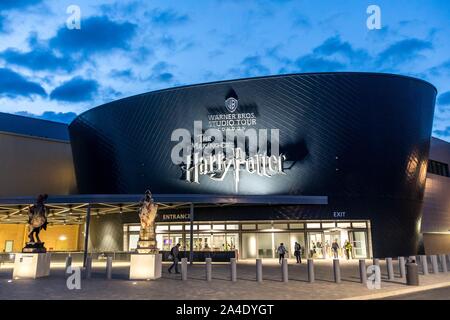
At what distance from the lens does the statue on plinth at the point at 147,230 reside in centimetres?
1812

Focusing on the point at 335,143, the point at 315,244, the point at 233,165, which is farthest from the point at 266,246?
the point at 335,143

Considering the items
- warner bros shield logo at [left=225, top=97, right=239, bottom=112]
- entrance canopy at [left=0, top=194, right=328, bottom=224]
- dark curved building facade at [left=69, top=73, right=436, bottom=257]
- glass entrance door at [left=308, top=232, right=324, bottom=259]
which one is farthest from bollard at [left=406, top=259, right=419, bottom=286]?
warner bros shield logo at [left=225, top=97, right=239, bottom=112]

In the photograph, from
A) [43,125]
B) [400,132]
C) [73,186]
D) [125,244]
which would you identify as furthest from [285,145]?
[43,125]

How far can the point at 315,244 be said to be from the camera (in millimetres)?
34938

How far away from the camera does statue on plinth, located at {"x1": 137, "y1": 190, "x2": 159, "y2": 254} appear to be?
18.1m

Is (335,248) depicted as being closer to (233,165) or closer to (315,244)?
(315,244)

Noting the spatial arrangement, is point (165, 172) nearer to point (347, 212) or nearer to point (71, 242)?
point (347, 212)

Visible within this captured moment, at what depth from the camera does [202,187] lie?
36.2m

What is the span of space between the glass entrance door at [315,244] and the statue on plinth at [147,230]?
19.7 metres

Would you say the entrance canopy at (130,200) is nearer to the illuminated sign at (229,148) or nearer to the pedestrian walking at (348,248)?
the illuminated sign at (229,148)

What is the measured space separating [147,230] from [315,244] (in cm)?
2046

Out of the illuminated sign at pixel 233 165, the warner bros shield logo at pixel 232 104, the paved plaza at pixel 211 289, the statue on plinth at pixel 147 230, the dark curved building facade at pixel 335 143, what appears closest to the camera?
the paved plaza at pixel 211 289

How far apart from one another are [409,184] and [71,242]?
40.4 m

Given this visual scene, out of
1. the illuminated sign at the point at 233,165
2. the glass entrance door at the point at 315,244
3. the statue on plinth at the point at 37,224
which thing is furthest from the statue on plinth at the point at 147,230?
the glass entrance door at the point at 315,244
